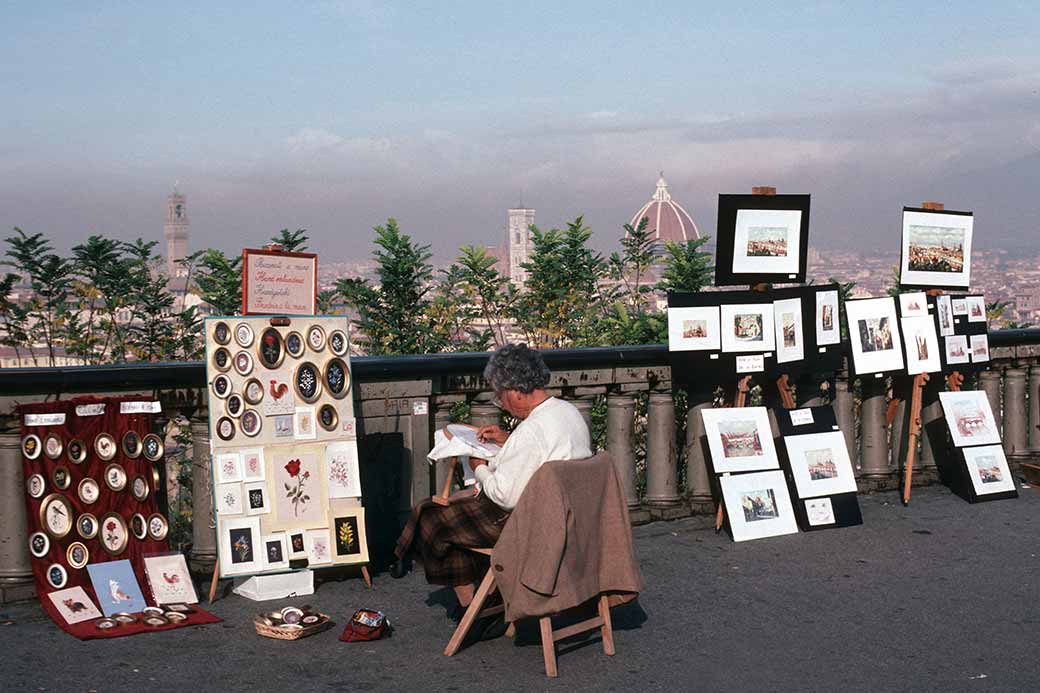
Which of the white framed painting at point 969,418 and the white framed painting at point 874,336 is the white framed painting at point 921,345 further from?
the white framed painting at point 969,418

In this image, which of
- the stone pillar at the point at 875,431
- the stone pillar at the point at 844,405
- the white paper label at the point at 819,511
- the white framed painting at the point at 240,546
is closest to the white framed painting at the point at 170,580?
the white framed painting at the point at 240,546

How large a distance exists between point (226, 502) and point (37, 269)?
5.39 m

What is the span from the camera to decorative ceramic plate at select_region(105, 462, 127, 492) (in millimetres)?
5750

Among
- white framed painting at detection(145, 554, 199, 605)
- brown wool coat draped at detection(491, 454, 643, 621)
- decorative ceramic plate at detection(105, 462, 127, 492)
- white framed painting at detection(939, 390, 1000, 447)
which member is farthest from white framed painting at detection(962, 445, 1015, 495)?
decorative ceramic plate at detection(105, 462, 127, 492)

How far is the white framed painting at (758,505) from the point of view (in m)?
7.10

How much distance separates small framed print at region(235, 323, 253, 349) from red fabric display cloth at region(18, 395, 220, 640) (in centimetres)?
51

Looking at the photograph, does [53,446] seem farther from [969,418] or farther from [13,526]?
[969,418]

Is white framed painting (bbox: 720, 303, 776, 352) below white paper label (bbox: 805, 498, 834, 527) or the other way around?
the other way around

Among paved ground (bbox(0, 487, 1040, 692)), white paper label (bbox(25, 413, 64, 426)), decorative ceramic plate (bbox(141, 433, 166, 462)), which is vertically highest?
white paper label (bbox(25, 413, 64, 426))

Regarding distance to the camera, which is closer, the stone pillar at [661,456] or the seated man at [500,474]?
the seated man at [500,474]

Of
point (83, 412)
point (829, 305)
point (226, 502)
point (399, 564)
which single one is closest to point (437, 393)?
point (399, 564)

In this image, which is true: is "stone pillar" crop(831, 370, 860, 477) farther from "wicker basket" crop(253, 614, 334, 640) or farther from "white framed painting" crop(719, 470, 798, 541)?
"wicker basket" crop(253, 614, 334, 640)

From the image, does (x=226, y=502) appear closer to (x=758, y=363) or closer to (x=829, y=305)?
(x=758, y=363)

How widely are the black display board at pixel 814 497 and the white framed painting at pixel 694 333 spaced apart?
1.96ft
